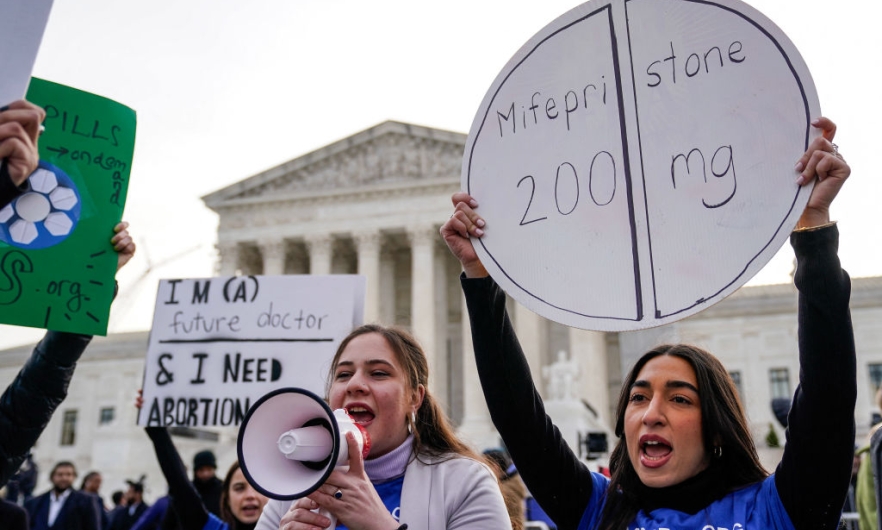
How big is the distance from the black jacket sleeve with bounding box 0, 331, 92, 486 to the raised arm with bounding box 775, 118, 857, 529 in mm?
2730

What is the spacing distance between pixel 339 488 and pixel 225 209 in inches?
1653

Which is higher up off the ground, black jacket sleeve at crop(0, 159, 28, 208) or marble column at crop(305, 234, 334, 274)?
marble column at crop(305, 234, 334, 274)

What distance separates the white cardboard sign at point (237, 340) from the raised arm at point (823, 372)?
362 centimetres

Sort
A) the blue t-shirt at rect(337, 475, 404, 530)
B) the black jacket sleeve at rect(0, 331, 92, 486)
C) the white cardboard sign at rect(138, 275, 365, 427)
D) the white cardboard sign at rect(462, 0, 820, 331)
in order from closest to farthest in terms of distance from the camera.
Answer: the white cardboard sign at rect(462, 0, 820, 331)
the blue t-shirt at rect(337, 475, 404, 530)
the black jacket sleeve at rect(0, 331, 92, 486)
the white cardboard sign at rect(138, 275, 365, 427)

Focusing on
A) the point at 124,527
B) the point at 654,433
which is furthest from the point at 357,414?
the point at 124,527

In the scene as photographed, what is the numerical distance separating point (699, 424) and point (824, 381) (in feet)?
1.30

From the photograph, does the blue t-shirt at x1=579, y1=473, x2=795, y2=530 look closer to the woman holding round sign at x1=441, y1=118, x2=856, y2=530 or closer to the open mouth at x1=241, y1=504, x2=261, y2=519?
the woman holding round sign at x1=441, y1=118, x2=856, y2=530

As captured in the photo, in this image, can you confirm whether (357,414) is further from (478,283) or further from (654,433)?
(654,433)

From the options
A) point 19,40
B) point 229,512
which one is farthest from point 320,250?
point 19,40

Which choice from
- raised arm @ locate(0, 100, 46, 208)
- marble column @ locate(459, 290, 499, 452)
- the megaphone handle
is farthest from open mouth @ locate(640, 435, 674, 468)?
marble column @ locate(459, 290, 499, 452)

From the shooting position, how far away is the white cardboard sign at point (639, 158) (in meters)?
2.07

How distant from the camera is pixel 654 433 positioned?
231 cm

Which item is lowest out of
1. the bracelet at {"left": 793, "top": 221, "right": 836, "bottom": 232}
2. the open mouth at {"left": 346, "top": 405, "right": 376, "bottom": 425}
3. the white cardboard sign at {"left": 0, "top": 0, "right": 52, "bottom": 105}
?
the open mouth at {"left": 346, "top": 405, "right": 376, "bottom": 425}

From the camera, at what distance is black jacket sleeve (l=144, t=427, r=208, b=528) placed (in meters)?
4.77
